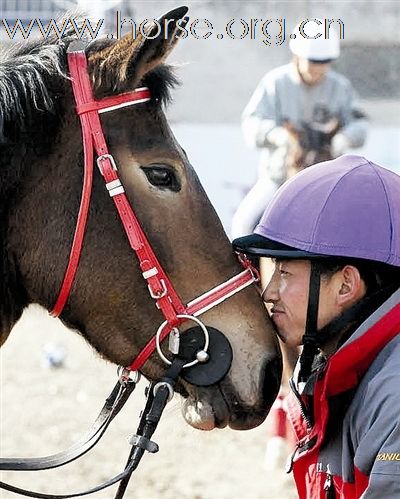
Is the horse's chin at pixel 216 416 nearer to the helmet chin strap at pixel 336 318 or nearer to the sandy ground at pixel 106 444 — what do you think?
the helmet chin strap at pixel 336 318

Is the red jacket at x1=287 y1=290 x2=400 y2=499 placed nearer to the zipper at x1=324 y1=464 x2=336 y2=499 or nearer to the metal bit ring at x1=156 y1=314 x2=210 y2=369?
the zipper at x1=324 y1=464 x2=336 y2=499

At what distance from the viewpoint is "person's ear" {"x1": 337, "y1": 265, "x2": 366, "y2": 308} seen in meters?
2.32

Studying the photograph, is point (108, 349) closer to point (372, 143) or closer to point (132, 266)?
point (132, 266)

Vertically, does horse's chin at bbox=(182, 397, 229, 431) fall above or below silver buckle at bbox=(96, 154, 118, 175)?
below

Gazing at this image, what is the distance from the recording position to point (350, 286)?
7.65 feet

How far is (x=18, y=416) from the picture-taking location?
5816mm

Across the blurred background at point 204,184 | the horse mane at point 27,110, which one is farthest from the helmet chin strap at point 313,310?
the blurred background at point 204,184

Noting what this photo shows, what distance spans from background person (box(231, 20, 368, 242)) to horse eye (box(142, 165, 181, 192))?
9.90 feet

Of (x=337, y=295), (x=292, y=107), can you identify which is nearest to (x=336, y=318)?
(x=337, y=295)

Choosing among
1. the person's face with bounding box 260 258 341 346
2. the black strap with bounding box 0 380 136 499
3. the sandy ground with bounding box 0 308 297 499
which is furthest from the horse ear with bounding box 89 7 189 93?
the sandy ground with bounding box 0 308 297 499

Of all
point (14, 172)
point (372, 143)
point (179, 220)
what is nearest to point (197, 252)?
point (179, 220)

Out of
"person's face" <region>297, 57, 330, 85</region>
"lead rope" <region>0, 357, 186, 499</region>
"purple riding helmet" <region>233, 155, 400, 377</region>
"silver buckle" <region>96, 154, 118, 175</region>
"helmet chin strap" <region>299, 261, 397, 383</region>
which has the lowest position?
"person's face" <region>297, 57, 330, 85</region>

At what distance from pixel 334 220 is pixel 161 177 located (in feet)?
1.68

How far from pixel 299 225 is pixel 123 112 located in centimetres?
60
